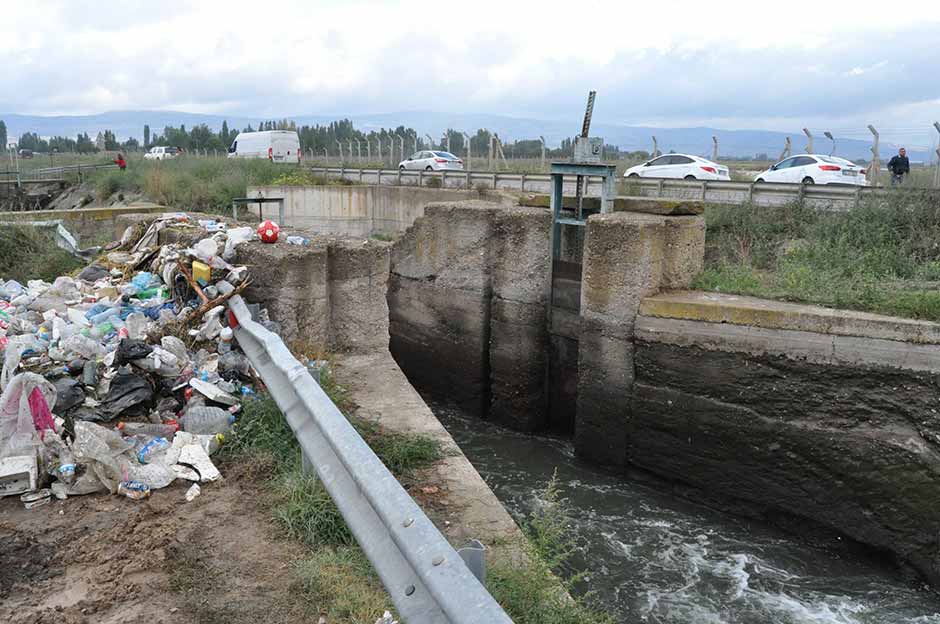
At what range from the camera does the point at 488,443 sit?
34.5 ft

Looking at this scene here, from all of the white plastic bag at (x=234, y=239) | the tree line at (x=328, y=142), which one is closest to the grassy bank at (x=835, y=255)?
the white plastic bag at (x=234, y=239)

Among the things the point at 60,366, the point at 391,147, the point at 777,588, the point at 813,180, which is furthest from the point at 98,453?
the point at 391,147

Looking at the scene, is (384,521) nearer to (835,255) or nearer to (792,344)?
(792,344)

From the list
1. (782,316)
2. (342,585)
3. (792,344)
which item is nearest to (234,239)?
(342,585)

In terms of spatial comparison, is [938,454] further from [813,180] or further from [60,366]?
[813,180]

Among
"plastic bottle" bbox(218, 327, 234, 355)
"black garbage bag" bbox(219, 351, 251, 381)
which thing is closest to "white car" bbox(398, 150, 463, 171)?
"plastic bottle" bbox(218, 327, 234, 355)

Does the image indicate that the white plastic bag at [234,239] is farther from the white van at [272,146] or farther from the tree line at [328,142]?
the white van at [272,146]

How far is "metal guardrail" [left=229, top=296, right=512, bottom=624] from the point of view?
2031 millimetres

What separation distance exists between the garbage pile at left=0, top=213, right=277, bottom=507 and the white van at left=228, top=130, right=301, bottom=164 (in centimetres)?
3010

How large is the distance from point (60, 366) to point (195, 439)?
1.08m

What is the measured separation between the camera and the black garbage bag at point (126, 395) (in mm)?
4121

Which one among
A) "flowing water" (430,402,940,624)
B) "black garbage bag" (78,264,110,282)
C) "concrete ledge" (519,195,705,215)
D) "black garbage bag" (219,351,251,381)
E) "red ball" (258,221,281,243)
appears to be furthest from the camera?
"concrete ledge" (519,195,705,215)

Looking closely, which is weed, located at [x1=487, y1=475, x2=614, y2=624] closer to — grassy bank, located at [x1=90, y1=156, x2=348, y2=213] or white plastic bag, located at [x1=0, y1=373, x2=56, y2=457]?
white plastic bag, located at [x1=0, y1=373, x2=56, y2=457]

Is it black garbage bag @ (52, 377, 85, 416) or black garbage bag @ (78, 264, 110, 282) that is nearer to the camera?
Result: black garbage bag @ (52, 377, 85, 416)
